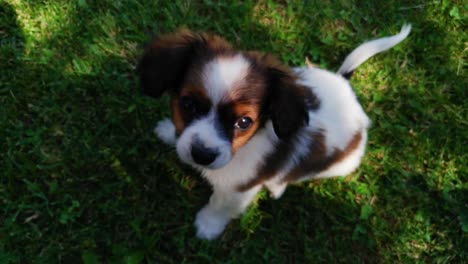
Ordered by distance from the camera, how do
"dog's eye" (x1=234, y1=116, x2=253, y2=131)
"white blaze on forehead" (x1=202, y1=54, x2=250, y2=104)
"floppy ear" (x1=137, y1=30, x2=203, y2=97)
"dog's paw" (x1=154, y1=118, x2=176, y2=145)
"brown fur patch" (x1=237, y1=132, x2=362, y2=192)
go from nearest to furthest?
"white blaze on forehead" (x1=202, y1=54, x2=250, y2=104), "dog's eye" (x1=234, y1=116, x2=253, y2=131), "floppy ear" (x1=137, y1=30, x2=203, y2=97), "brown fur patch" (x1=237, y1=132, x2=362, y2=192), "dog's paw" (x1=154, y1=118, x2=176, y2=145)

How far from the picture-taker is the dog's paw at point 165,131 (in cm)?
326

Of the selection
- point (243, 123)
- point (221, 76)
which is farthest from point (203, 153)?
point (221, 76)

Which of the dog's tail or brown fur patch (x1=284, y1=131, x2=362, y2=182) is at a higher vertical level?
the dog's tail

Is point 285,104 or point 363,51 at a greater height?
point 285,104

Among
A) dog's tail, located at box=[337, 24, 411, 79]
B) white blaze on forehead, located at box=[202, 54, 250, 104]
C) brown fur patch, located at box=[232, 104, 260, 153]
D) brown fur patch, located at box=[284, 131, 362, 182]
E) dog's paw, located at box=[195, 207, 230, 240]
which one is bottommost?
dog's paw, located at box=[195, 207, 230, 240]

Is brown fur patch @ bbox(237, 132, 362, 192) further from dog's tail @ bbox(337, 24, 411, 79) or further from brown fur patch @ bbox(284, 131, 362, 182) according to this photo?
dog's tail @ bbox(337, 24, 411, 79)

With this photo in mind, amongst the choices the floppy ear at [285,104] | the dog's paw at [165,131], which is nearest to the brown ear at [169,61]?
the floppy ear at [285,104]

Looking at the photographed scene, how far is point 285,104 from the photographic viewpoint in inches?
85.5

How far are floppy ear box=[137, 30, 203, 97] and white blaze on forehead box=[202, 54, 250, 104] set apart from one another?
0.78 feet

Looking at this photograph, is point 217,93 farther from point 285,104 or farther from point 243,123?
point 285,104

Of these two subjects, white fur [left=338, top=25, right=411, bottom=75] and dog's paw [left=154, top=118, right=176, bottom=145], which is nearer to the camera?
white fur [left=338, top=25, right=411, bottom=75]

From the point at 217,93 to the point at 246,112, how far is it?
189 mm

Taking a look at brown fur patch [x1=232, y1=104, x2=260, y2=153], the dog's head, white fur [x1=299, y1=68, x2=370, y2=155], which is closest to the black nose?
the dog's head

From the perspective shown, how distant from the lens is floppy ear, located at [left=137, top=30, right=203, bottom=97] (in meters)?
2.27
